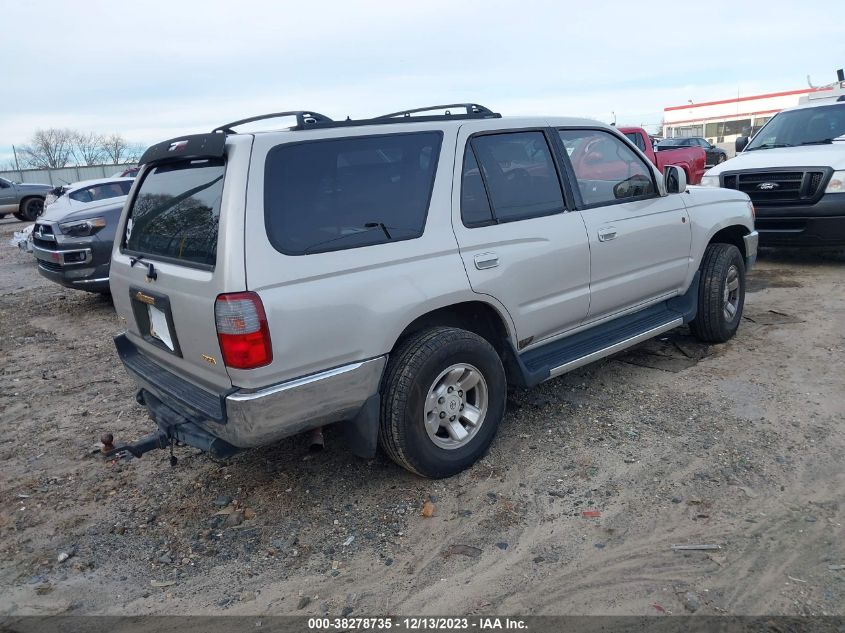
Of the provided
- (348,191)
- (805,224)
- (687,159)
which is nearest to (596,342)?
(348,191)

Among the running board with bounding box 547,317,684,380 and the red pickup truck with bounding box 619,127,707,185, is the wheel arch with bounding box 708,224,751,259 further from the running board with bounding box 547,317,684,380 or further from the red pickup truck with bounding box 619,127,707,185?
the red pickup truck with bounding box 619,127,707,185

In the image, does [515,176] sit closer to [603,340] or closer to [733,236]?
[603,340]

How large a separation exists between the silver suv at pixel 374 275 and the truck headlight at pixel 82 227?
4411mm

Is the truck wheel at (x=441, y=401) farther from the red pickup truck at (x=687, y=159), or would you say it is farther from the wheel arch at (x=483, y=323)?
the red pickup truck at (x=687, y=159)

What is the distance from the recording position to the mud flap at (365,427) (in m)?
3.26

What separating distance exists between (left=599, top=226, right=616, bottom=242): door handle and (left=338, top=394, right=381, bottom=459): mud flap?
6.24 ft

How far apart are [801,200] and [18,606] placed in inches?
339

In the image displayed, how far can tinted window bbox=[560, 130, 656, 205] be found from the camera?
437 centimetres

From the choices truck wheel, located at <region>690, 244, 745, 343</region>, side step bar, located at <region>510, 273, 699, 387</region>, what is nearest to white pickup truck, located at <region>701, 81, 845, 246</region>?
truck wheel, located at <region>690, 244, 745, 343</region>

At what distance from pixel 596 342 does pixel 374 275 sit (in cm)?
189

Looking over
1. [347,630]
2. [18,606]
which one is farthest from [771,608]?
[18,606]

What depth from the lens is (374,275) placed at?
10.4 feet

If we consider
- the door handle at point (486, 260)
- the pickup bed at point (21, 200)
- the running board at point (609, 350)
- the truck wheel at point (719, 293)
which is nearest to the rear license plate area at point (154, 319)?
the door handle at point (486, 260)

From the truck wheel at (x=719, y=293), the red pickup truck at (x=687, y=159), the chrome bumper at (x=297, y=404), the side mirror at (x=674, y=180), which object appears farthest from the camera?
the red pickup truck at (x=687, y=159)
